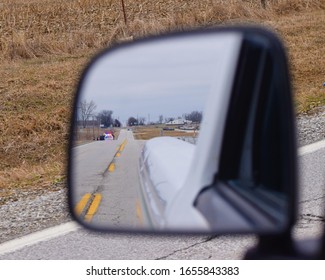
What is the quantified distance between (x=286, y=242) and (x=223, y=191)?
0.19 m

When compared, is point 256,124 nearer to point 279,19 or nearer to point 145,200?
point 145,200

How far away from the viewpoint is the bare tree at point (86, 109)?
6.23 ft

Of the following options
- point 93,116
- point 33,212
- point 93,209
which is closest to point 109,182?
point 93,209

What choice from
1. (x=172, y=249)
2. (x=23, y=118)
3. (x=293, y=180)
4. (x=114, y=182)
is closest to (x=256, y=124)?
(x=293, y=180)

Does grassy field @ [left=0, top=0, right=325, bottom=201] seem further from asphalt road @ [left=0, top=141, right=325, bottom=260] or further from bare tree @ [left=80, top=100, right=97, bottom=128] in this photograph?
bare tree @ [left=80, top=100, right=97, bottom=128]

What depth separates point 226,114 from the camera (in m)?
1.55

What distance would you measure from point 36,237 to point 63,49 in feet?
44.6

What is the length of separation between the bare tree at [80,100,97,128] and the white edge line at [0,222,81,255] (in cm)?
304

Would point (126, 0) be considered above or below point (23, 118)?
above

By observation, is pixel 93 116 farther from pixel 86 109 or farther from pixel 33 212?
pixel 33 212

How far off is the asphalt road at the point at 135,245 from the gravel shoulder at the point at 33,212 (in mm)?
233

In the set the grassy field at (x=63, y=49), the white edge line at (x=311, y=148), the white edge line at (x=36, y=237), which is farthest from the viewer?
the grassy field at (x=63, y=49)

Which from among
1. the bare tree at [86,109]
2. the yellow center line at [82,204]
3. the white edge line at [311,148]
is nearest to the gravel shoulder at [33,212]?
the white edge line at [311,148]

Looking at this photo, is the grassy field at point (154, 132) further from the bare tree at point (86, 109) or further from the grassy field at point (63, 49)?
the grassy field at point (63, 49)
